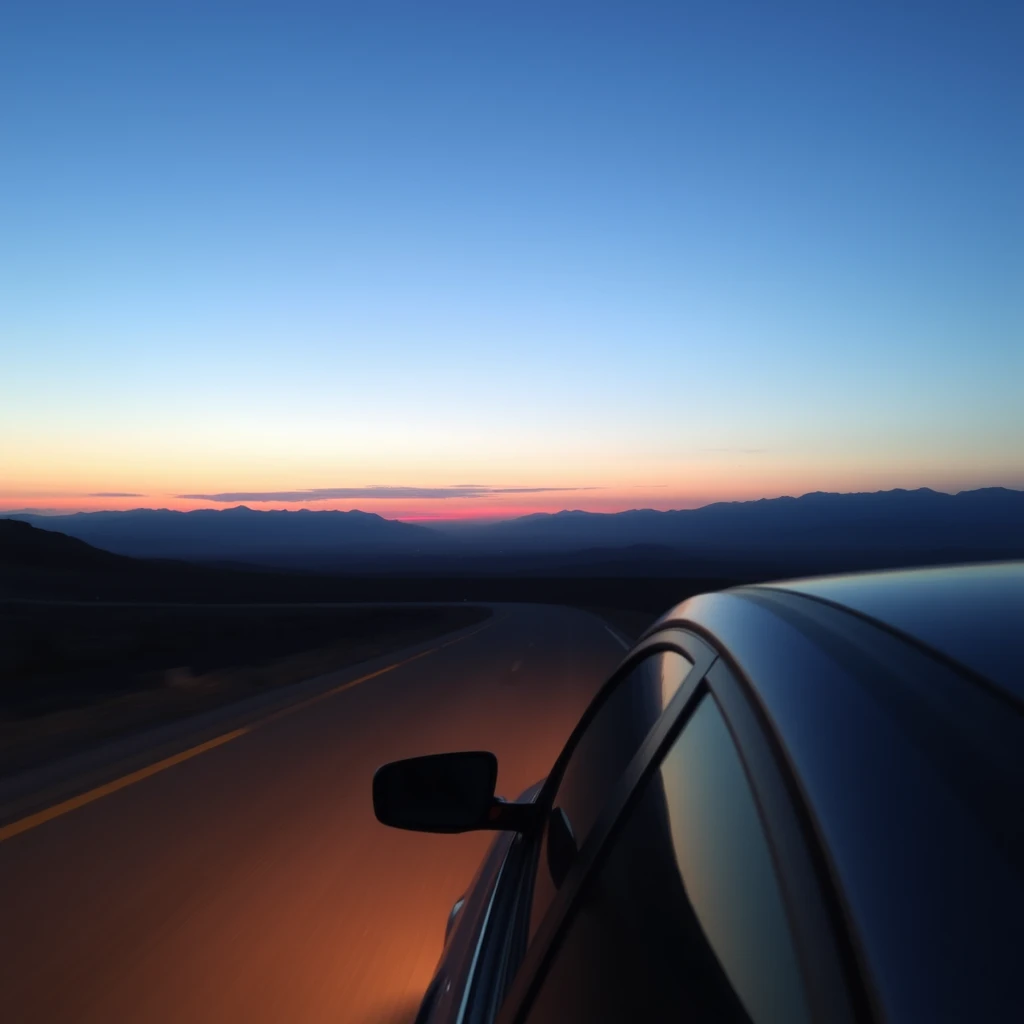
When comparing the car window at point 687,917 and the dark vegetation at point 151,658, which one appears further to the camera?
the dark vegetation at point 151,658

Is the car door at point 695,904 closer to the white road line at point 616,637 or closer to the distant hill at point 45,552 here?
the white road line at point 616,637

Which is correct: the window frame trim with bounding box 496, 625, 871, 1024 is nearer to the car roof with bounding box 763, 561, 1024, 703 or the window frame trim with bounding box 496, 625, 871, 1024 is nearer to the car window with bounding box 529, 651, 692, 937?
the car window with bounding box 529, 651, 692, 937

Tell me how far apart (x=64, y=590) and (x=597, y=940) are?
9156cm

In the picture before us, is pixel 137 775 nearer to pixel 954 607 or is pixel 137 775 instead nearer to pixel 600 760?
pixel 600 760

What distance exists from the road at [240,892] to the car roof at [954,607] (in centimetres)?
274

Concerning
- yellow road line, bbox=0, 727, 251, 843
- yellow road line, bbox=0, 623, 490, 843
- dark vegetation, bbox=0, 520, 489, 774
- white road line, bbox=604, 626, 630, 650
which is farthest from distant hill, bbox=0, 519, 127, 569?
yellow road line, bbox=0, 727, 251, 843

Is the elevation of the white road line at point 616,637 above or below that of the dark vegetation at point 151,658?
above

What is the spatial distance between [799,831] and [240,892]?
489 centimetres

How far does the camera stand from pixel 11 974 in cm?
425

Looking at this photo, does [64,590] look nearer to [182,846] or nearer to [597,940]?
[182,846]

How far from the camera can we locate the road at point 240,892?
405cm

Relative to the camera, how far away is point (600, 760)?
99.0 inches

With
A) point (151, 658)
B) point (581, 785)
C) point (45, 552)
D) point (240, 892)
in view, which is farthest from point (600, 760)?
point (45, 552)

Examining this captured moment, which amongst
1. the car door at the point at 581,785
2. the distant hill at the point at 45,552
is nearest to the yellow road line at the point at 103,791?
the car door at the point at 581,785
